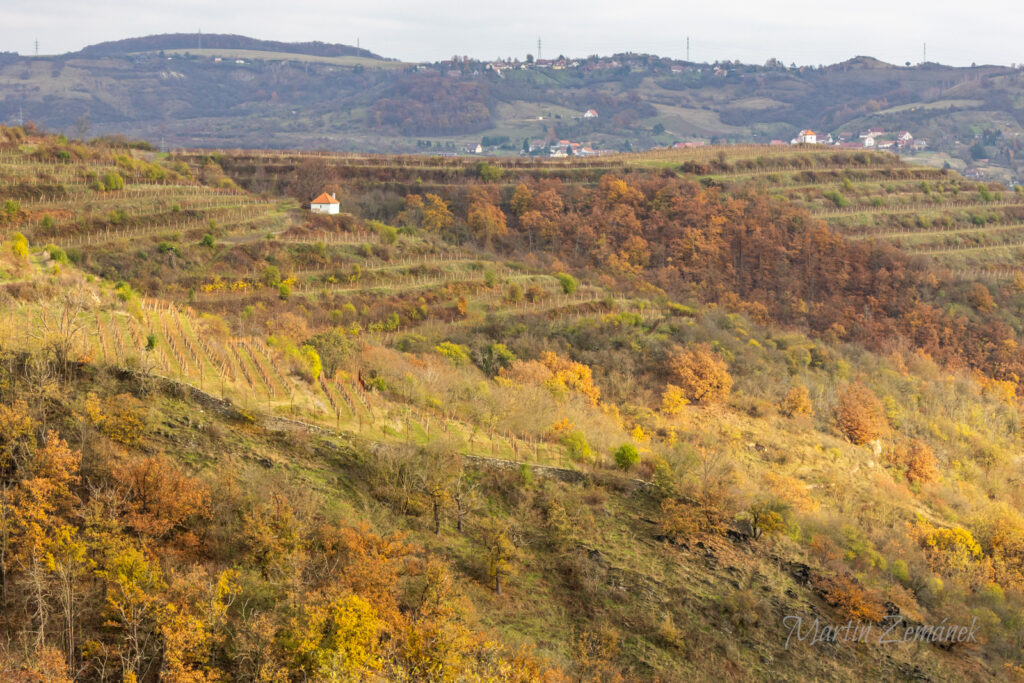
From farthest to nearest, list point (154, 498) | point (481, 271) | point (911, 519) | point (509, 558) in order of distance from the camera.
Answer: point (481, 271), point (911, 519), point (509, 558), point (154, 498)

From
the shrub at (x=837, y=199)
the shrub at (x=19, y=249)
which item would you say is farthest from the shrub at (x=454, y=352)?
the shrub at (x=837, y=199)

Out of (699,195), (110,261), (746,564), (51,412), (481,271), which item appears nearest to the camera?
Answer: (51,412)

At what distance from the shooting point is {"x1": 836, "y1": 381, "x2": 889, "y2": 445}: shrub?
4231 cm

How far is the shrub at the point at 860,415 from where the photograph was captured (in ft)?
139

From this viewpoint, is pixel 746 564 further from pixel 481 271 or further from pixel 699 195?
pixel 699 195

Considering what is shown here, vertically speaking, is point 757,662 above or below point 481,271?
below

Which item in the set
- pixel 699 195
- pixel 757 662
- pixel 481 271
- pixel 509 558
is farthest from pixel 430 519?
pixel 699 195

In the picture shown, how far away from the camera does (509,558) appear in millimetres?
23031

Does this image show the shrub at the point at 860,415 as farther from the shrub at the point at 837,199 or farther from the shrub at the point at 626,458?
the shrub at the point at 837,199

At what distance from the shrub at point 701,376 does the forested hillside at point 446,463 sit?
15 centimetres

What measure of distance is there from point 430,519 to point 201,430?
6.99 m

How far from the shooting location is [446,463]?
24.7 m

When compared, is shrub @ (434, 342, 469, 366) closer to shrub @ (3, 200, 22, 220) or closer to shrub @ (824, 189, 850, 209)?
shrub @ (3, 200, 22, 220)

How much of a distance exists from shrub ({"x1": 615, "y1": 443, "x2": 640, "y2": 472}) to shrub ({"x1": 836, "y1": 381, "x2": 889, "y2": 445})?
18.2 metres
